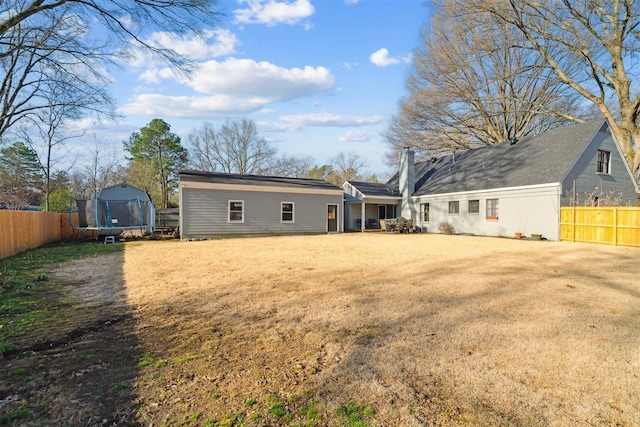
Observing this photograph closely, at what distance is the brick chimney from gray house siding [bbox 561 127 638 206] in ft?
28.9

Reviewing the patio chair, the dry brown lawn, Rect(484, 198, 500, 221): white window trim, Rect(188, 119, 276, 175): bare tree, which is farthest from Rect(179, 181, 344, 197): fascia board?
Rect(188, 119, 276, 175): bare tree

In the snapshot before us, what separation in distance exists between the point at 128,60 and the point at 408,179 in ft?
58.0

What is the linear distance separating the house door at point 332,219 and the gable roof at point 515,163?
5750 mm

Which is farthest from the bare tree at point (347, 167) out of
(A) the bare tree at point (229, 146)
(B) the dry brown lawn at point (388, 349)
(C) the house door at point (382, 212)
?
(B) the dry brown lawn at point (388, 349)

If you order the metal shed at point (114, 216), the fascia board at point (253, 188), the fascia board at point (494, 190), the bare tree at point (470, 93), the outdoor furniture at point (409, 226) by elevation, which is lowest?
the outdoor furniture at point (409, 226)

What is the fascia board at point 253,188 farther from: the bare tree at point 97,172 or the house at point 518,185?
the bare tree at point 97,172

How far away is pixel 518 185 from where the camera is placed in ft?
51.3

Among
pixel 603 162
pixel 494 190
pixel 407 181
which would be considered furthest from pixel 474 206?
pixel 603 162

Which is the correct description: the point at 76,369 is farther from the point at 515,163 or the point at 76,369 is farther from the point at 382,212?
the point at 382,212

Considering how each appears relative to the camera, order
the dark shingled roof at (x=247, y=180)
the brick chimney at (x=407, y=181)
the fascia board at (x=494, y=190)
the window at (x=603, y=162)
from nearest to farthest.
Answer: the fascia board at (x=494, y=190), the window at (x=603, y=162), the dark shingled roof at (x=247, y=180), the brick chimney at (x=407, y=181)

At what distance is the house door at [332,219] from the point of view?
19984 mm

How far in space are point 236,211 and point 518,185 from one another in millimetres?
13986

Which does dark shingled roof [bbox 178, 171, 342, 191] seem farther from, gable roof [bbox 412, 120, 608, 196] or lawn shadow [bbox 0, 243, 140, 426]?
lawn shadow [bbox 0, 243, 140, 426]

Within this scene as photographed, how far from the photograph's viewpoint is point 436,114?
25469 mm
